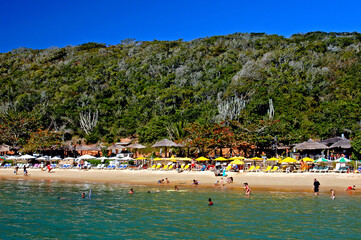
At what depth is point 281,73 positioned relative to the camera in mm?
55812

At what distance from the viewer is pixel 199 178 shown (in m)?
26.4

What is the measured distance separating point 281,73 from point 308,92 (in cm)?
668

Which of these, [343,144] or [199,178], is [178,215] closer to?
[199,178]

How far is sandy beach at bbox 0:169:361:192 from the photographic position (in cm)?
2227

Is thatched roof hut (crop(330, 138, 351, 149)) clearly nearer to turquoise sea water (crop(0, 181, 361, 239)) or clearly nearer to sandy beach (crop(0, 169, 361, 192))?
sandy beach (crop(0, 169, 361, 192))

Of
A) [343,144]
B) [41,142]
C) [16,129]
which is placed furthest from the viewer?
[16,129]

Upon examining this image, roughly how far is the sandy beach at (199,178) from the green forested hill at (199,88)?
9949 millimetres

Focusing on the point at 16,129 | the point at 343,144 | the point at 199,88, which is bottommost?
the point at 343,144

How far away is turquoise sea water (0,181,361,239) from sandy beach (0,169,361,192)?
2.38 metres

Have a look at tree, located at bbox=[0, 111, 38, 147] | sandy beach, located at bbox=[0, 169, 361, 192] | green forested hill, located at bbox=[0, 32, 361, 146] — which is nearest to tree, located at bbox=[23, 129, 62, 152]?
tree, located at bbox=[0, 111, 38, 147]

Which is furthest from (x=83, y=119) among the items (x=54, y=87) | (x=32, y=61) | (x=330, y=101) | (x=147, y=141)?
(x=32, y=61)

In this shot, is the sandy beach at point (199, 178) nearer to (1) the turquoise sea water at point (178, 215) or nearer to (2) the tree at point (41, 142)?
(1) the turquoise sea water at point (178, 215)

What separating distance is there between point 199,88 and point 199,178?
116 ft

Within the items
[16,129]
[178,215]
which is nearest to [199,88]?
[16,129]
